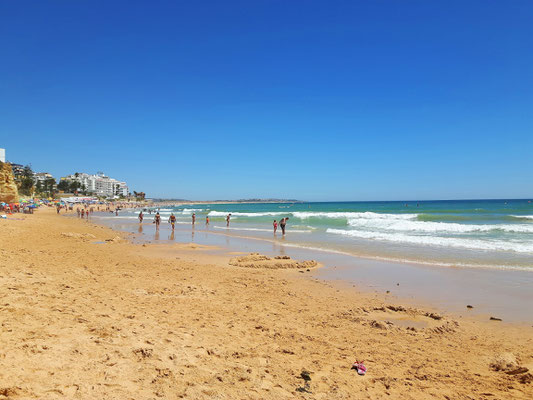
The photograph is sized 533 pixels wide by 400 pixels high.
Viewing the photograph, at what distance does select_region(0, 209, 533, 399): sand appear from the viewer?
11.6 feet

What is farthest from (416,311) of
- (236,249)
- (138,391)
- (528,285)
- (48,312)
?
(236,249)

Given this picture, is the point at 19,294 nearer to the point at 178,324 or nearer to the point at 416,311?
the point at 178,324

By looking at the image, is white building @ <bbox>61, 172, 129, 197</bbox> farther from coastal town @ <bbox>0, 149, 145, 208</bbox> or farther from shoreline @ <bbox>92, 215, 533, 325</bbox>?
shoreline @ <bbox>92, 215, 533, 325</bbox>

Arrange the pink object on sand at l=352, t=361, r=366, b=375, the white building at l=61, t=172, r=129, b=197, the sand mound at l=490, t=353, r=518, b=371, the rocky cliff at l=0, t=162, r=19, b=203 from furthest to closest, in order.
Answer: the white building at l=61, t=172, r=129, b=197 < the rocky cliff at l=0, t=162, r=19, b=203 < the sand mound at l=490, t=353, r=518, b=371 < the pink object on sand at l=352, t=361, r=366, b=375

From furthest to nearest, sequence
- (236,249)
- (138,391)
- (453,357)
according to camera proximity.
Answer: (236,249), (453,357), (138,391)

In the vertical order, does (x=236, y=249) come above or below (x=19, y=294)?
below

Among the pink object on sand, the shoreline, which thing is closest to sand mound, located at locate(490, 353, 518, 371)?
the pink object on sand

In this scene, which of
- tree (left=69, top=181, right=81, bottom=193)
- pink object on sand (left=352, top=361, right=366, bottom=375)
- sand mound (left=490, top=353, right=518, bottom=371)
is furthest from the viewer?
tree (left=69, top=181, right=81, bottom=193)

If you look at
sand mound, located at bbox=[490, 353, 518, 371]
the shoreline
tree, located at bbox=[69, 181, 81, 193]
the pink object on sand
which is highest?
tree, located at bbox=[69, 181, 81, 193]

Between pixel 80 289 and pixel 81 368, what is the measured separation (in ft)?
12.5

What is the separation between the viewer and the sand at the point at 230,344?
11.6 ft

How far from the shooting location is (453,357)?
505cm

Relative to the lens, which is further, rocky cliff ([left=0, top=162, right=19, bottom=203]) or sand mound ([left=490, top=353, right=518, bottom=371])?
rocky cliff ([left=0, top=162, right=19, bottom=203])

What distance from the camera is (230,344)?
4.87 m
